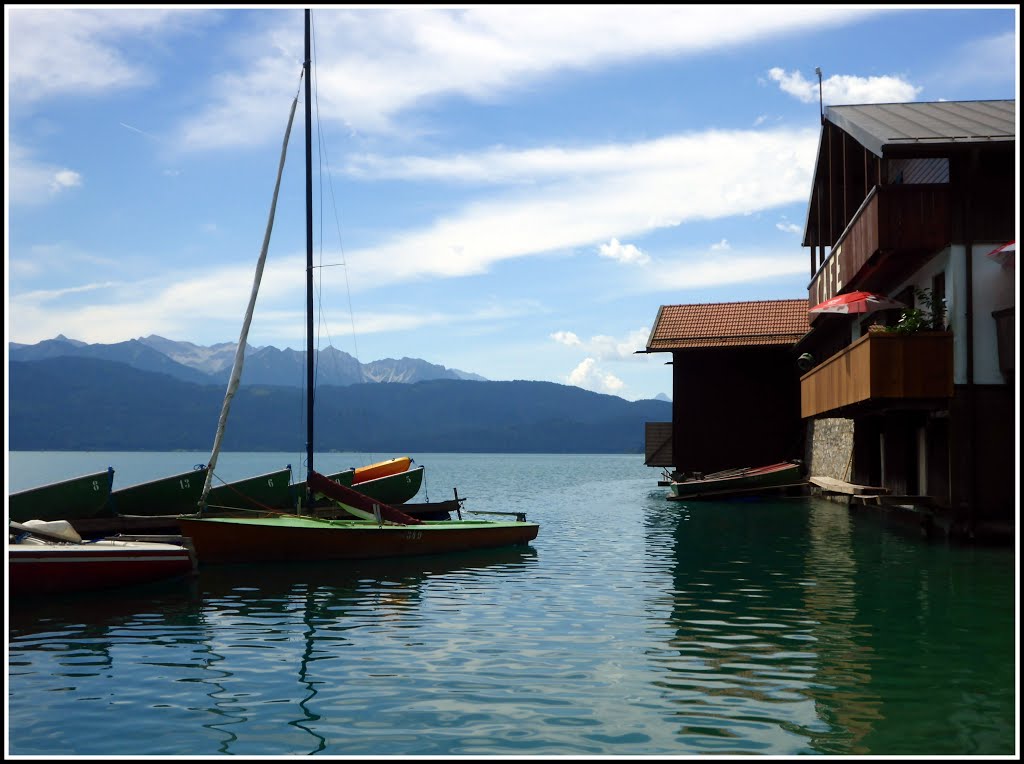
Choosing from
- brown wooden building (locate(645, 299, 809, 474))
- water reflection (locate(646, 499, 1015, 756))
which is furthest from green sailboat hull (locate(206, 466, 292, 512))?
brown wooden building (locate(645, 299, 809, 474))

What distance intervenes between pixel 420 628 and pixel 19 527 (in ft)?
29.6

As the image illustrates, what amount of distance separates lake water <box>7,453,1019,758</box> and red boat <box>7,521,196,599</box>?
412mm

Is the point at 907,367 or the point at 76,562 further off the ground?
the point at 907,367

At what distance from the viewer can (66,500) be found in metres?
26.3

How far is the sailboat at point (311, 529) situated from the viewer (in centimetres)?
2253

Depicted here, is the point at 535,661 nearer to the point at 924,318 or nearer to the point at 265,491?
the point at 924,318

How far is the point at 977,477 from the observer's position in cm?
2384

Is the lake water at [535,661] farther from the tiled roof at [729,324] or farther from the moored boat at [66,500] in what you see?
the tiled roof at [729,324]

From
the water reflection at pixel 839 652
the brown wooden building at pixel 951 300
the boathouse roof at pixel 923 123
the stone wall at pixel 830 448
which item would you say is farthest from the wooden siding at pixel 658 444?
the water reflection at pixel 839 652

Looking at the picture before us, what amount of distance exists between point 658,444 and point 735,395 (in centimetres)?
593

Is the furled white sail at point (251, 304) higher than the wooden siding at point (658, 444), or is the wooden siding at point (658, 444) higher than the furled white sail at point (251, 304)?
the furled white sail at point (251, 304)

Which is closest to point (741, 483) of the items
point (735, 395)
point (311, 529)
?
point (735, 395)

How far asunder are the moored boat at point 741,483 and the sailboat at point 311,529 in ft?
59.6

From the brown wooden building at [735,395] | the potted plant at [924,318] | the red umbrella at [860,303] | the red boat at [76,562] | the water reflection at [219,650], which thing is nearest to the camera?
the water reflection at [219,650]
